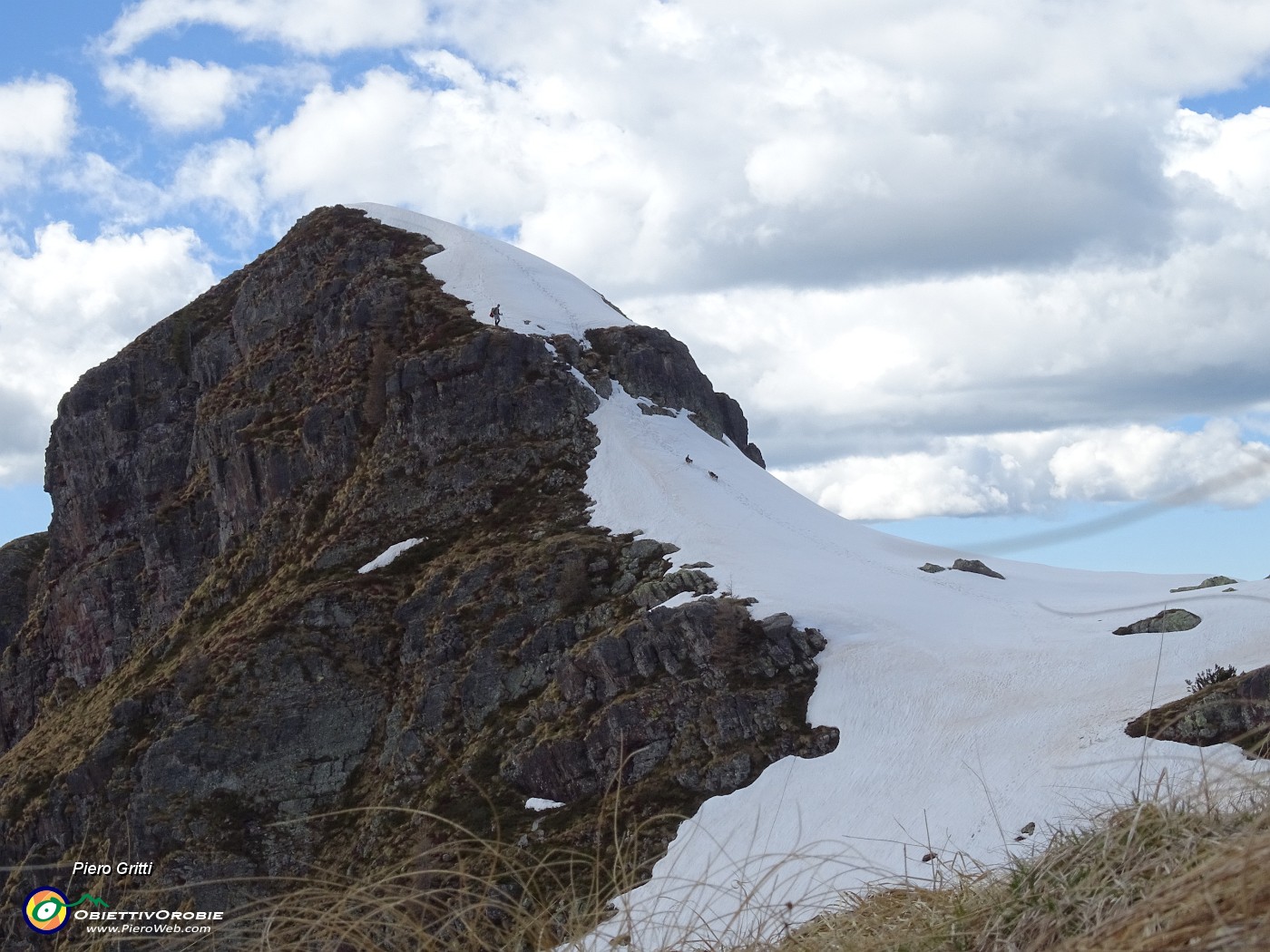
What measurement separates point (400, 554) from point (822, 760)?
32014 mm

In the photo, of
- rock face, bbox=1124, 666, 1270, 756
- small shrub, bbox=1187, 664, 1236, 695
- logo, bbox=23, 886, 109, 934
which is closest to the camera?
logo, bbox=23, 886, 109, 934

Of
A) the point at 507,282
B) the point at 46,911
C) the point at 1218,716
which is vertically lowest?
the point at 46,911

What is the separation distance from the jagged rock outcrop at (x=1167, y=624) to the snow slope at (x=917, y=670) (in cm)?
45

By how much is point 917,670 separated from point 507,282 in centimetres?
4992

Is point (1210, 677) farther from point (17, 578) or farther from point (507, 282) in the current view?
point (17, 578)

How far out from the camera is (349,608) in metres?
61.8

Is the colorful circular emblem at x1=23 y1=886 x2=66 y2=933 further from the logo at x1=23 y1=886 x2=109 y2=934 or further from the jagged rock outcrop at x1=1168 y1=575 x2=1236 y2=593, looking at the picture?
the jagged rock outcrop at x1=1168 y1=575 x2=1236 y2=593

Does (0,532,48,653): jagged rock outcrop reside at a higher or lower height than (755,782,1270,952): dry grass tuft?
higher

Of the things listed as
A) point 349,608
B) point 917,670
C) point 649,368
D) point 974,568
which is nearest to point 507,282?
point 649,368

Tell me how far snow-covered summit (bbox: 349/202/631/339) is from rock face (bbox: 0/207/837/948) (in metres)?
2.10

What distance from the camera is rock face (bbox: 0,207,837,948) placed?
47000mm

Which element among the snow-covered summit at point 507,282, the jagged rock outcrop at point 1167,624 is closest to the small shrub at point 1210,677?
the jagged rock outcrop at point 1167,624

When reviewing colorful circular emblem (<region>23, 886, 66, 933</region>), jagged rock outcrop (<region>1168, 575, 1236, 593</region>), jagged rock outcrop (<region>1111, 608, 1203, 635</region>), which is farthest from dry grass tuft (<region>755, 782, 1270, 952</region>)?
jagged rock outcrop (<region>1168, 575, 1236, 593</region>)

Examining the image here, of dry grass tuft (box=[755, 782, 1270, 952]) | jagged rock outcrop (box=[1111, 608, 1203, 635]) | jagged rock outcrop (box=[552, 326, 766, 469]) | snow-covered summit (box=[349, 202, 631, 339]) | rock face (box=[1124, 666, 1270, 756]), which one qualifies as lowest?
rock face (box=[1124, 666, 1270, 756])
